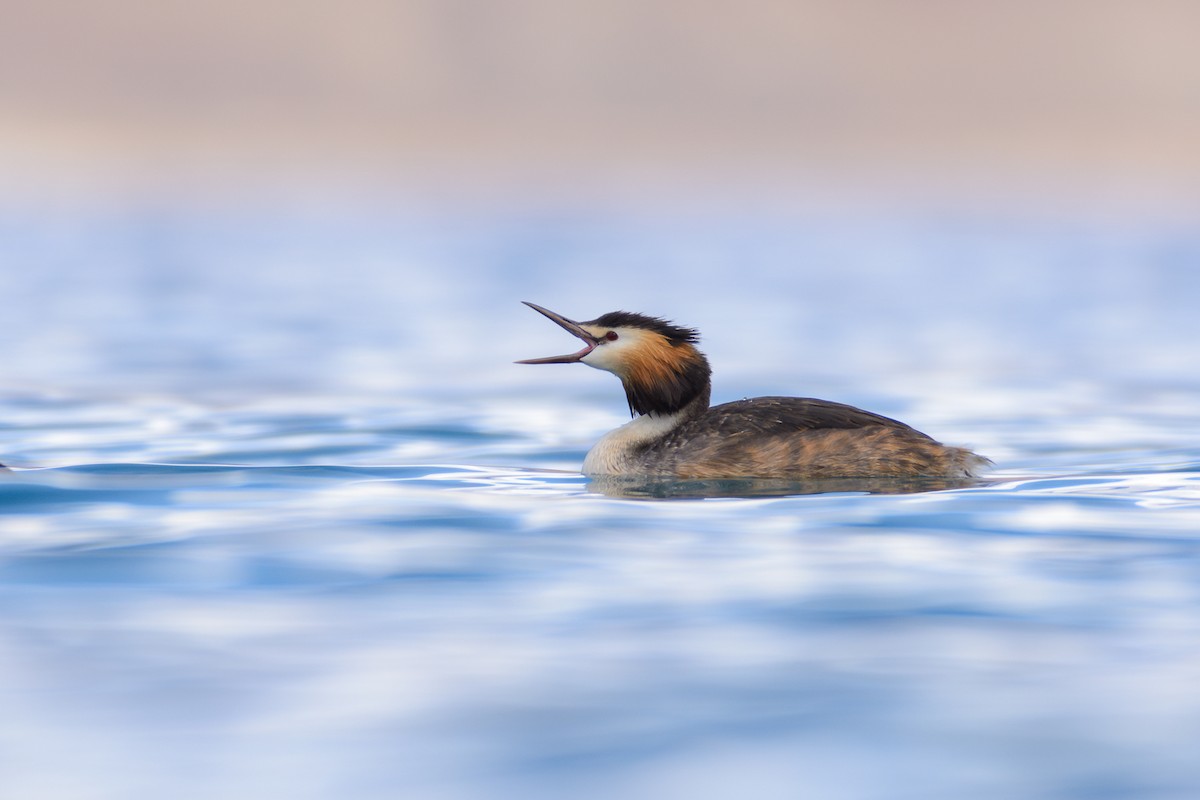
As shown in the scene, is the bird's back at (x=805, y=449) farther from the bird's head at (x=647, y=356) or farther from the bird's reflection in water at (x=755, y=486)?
the bird's head at (x=647, y=356)

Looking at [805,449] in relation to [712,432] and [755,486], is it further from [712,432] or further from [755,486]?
[712,432]

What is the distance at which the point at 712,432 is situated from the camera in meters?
10.3

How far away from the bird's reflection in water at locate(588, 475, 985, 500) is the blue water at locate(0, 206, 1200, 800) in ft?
0.30

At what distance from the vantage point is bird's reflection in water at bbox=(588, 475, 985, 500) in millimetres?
9742

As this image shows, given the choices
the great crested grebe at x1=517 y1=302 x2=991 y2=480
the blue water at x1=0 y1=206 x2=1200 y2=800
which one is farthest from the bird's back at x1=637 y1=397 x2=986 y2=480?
the blue water at x1=0 y1=206 x2=1200 y2=800

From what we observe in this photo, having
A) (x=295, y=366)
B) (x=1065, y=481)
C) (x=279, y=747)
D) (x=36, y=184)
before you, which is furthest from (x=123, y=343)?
(x=36, y=184)

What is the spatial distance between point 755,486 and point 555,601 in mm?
2769

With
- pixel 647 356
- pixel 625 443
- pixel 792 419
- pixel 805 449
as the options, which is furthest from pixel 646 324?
pixel 805 449

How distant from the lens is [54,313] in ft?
80.2

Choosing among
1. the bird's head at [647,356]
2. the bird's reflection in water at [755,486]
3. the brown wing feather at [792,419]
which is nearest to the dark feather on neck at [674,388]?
the bird's head at [647,356]

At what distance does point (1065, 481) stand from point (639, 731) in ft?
16.0

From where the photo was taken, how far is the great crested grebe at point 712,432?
10078 millimetres

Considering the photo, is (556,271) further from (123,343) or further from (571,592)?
(571,592)

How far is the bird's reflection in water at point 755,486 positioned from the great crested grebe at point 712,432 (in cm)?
4
